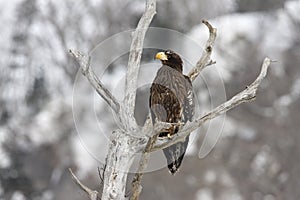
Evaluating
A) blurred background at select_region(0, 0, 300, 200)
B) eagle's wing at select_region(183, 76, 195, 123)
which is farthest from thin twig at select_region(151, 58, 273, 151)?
blurred background at select_region(0, 0, 300, 200)

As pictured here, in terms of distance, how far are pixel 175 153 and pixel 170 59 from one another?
1.10 feet

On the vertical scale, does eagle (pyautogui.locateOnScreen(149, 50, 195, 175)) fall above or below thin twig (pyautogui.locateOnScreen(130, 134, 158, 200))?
above

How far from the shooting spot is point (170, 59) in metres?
3.10

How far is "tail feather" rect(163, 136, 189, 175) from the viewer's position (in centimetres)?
299

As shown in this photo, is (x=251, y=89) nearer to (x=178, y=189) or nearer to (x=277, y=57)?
(x=178, y=189)

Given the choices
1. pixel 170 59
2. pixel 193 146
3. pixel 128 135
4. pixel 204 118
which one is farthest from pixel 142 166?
pixel 193 146

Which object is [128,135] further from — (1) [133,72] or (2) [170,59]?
(2) [170,59]

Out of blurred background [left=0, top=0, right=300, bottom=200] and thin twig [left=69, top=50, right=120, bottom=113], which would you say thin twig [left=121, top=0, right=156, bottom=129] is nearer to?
thin twig [left=69, top=50, right=120, bottom=113]

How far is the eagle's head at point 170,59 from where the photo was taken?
310 cm

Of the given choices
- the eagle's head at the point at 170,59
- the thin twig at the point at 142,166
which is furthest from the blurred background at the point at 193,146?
the thin twig at the point at 142,166

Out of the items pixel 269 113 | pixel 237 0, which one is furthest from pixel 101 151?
pixel 237 0

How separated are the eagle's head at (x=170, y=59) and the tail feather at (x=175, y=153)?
0.87 ft

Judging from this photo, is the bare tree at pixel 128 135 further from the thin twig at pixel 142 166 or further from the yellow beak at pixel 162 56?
the yellow beak at pixel 162 56

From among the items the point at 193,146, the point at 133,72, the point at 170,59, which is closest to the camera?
the point at 133,72
